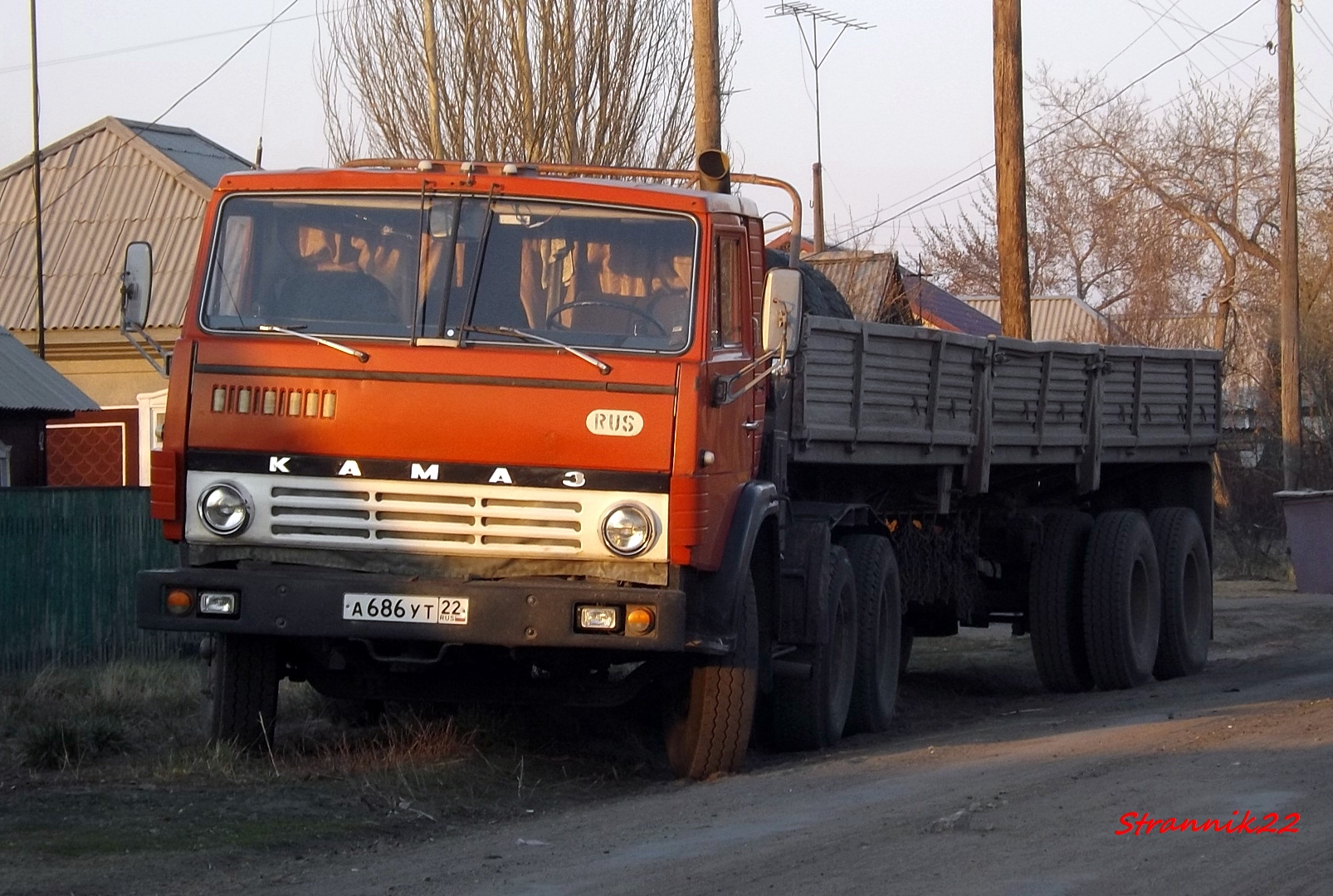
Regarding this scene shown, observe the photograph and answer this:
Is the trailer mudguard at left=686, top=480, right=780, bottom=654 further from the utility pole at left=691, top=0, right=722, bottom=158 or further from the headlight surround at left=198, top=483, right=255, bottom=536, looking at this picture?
A: the utility pole at left=691, top=0, right=722, bottom=158

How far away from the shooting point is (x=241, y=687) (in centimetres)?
793

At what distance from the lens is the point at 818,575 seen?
888cm

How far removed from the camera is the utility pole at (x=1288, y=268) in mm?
24359

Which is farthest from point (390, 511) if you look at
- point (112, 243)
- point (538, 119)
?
point (112, 243)

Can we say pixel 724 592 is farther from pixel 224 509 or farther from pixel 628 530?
pixel 224 509

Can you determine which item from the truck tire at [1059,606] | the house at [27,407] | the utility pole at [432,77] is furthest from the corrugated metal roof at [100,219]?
the truck tire at [1059,606]

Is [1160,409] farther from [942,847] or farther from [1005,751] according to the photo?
[942,847]

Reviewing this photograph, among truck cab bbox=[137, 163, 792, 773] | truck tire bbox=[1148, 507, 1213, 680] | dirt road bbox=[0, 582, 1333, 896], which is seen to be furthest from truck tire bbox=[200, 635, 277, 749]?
truck tire bbox=[1148, 507, 1213, 680]

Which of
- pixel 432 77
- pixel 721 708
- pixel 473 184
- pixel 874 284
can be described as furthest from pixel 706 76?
pixel 721 708

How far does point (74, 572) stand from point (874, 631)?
608 cm

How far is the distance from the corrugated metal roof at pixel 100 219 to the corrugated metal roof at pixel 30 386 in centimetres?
368

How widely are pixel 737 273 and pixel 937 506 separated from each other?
3506mm

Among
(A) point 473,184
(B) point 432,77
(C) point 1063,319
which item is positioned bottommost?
(A) point 473,184

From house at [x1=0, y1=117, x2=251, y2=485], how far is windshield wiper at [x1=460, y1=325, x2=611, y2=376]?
46.5 ft
